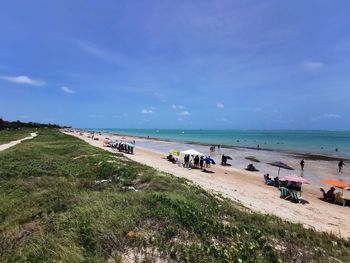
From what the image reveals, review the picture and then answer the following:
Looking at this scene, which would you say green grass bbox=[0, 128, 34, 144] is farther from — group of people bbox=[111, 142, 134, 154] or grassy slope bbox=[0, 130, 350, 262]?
grassy slope bbox=[0, 130, 350, 262]

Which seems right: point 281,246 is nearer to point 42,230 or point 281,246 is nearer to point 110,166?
point 42,230

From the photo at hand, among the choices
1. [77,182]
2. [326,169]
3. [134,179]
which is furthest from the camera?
[326,169]

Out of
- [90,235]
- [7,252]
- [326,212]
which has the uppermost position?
[90,235]

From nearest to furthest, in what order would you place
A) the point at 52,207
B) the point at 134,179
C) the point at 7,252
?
the point at 7,252
the point at 52,207
the point at 134,179

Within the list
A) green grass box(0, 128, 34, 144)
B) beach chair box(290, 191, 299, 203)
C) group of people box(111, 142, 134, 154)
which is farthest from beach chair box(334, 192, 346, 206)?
green grass box(0, 128, 34, 144)

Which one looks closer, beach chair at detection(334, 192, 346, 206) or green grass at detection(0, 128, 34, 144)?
beach chair at detection(334, 192, 346, 206)

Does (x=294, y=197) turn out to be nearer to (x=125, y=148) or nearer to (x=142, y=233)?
(x=142, y=233)

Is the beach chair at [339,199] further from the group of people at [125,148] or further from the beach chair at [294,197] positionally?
the group of people at [125,148]

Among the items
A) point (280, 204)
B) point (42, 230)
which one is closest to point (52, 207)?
point (42, 230)

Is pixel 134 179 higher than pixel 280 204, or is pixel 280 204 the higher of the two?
pixel 134 179

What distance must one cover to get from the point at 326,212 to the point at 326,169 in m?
22.8

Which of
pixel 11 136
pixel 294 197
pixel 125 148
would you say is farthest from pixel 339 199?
pixel 11 136

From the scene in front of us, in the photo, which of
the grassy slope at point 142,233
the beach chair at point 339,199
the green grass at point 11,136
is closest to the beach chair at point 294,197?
the beach chair at point 339,199

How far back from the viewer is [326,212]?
16281 millimetres
